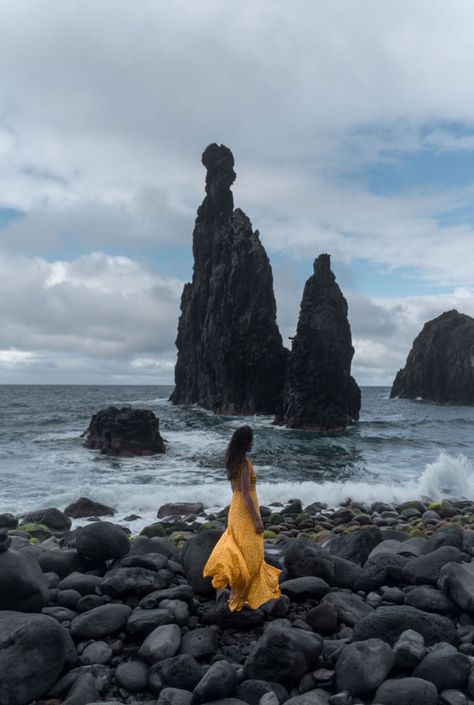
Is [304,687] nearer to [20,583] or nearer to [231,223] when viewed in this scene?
[20,583]

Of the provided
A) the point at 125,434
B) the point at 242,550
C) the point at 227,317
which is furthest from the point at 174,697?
the point at 227,317

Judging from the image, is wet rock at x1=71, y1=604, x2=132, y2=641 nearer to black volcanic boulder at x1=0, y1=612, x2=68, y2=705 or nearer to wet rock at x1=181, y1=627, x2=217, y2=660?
black volcanic boulder at x1=0, y1=612, x2=68, y2=705

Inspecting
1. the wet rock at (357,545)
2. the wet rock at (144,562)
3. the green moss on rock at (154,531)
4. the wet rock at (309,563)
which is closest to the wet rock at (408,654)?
the wet rock at (309,563)

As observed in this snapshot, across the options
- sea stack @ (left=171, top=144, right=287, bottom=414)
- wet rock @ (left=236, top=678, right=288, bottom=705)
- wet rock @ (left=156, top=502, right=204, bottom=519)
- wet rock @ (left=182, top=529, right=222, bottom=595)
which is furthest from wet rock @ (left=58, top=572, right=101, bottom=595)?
sea stack @ (left=171, top=144, right=287, bottom=414)

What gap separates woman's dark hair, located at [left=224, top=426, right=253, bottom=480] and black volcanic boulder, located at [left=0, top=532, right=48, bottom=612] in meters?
2.53

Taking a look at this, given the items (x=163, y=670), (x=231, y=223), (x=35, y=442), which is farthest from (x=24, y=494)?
(x=231, y=223)

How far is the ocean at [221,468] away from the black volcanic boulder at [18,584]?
27.7ft

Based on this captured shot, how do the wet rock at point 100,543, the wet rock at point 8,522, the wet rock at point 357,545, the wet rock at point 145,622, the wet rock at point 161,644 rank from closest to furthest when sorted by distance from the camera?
the wet rock at point 161,644
the wet rock at point 145,622
the wet rock at point 100,543
the wet rock at point 357,545
the wet rock at point 8,522

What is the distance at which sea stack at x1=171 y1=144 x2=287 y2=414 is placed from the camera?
67938mm

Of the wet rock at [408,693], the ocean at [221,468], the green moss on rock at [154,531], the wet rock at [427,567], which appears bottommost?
the ocean at [221,468]

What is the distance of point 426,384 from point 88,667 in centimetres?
11708

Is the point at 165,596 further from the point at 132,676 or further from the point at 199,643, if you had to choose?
the point at 132,676

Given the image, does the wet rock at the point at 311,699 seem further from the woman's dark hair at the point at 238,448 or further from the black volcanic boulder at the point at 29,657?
the woman's dark hair at the point at 238,448

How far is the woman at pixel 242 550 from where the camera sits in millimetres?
6941
